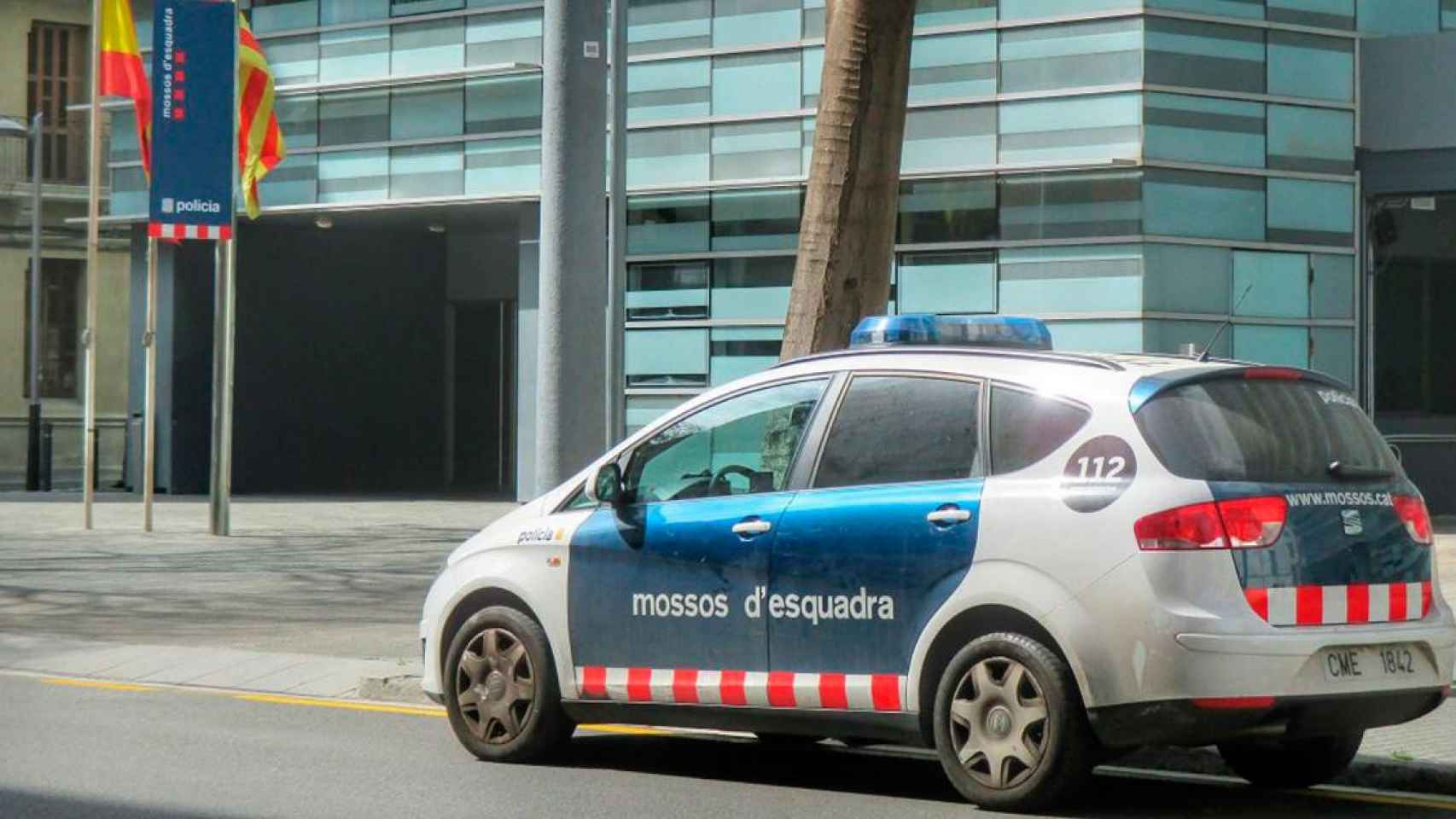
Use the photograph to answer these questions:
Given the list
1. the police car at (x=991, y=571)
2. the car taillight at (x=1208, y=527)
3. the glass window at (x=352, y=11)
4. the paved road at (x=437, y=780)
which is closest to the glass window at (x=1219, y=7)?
the glass window at (x=352, y=11)

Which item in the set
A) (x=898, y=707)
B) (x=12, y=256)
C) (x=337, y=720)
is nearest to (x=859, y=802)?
(x=898, y=707)

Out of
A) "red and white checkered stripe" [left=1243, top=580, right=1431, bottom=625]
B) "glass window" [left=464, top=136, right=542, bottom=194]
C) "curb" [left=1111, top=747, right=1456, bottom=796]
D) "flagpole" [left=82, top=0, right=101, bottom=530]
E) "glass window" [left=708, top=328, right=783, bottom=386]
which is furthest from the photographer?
"glass window" [left=464, top=136, right=542, bottom=194]

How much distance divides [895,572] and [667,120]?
74.4ft

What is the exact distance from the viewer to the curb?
902 centimetres

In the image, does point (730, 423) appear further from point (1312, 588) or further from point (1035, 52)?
point (1035, 52)

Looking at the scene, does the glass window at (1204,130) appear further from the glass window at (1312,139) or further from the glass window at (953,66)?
the glass window at (953,66)

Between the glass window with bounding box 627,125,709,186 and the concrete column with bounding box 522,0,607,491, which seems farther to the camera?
the glass window with bounding box 627,125,709,186

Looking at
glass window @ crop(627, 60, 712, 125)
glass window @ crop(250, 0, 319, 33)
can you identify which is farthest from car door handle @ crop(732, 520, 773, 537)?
glass window @ crop(250, 0, 319, 33)

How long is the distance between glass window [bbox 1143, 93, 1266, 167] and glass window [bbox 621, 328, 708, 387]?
21.3 feet

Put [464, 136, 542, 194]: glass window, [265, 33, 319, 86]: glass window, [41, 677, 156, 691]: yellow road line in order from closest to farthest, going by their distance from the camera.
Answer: [41, 677, 156, 691]: yellow road line < [464, 136, 542, 194]: glass window < [265, 33, 319, 86]: glass window

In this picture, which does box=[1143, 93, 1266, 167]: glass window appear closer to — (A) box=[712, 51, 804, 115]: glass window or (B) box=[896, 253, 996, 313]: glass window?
(B) box=[896, 253, 996, 313]: glass window

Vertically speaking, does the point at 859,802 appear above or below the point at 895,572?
below

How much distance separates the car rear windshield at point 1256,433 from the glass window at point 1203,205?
738 inches

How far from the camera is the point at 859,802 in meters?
8.78
